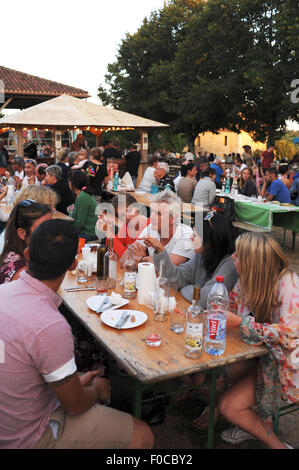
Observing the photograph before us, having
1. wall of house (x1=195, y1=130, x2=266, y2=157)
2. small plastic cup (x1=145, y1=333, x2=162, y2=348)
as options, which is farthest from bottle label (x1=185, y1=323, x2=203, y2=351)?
wall of house (x1=195, y1=130, x2=266, y2=157)

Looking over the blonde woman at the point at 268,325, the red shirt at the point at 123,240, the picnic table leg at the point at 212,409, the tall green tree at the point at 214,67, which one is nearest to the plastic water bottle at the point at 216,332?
the blonde woman at the point at 268,325

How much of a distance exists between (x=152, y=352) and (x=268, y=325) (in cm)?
65

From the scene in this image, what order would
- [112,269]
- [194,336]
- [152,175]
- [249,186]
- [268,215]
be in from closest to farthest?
1. [194,336]
2. [112,269]
3. [268,215]
4. [249,186]
5. [152,175]

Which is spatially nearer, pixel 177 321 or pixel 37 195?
pixel 177 321

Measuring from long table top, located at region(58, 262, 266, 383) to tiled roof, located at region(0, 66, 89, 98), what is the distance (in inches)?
730

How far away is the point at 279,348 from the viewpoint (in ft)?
6.95

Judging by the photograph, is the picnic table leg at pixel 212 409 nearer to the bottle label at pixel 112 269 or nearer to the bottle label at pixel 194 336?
the bottle label at pixel 194 336

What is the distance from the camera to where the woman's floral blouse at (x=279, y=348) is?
2.10 m

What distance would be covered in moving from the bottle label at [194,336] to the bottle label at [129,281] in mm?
840

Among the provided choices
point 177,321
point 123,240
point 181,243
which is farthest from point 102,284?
point 123,240

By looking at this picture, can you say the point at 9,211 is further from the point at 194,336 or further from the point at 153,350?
the point at 194,336

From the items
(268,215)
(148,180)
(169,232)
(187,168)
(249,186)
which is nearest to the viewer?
(169,232)

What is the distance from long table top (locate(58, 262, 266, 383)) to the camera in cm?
185
